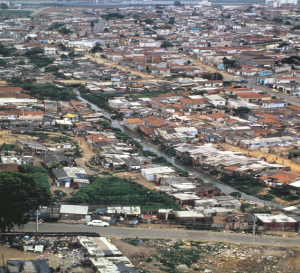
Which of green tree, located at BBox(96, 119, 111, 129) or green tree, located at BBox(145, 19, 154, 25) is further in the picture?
green tree, located at BBox(145, 19, 154, 25)

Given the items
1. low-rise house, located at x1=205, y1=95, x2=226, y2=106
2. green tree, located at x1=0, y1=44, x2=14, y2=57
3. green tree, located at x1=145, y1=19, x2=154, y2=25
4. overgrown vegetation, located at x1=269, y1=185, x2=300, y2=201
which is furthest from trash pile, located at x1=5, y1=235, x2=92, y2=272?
green tree, located at x1=145, y1=19, x2=154, y2=25

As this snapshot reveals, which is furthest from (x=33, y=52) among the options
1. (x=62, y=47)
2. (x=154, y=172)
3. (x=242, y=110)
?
(x=154, y=172)

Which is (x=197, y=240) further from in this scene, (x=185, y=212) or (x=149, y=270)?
(x=149, y=270)

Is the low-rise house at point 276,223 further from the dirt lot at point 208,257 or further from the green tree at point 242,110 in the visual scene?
the green tree at point 242,110

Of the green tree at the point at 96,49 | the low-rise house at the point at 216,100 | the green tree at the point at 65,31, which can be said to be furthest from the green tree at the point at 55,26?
the low-rise house at the point at 216,100

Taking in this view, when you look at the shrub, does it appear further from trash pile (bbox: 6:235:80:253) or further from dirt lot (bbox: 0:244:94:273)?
dirt lot (bbox: 0:244:94:273)

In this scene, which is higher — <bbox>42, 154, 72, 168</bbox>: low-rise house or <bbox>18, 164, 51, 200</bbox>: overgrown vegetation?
<bbox>18, 164, 51, 200</bbox>: overgrown vegetation

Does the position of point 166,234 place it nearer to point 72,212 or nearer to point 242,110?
point 72,212
